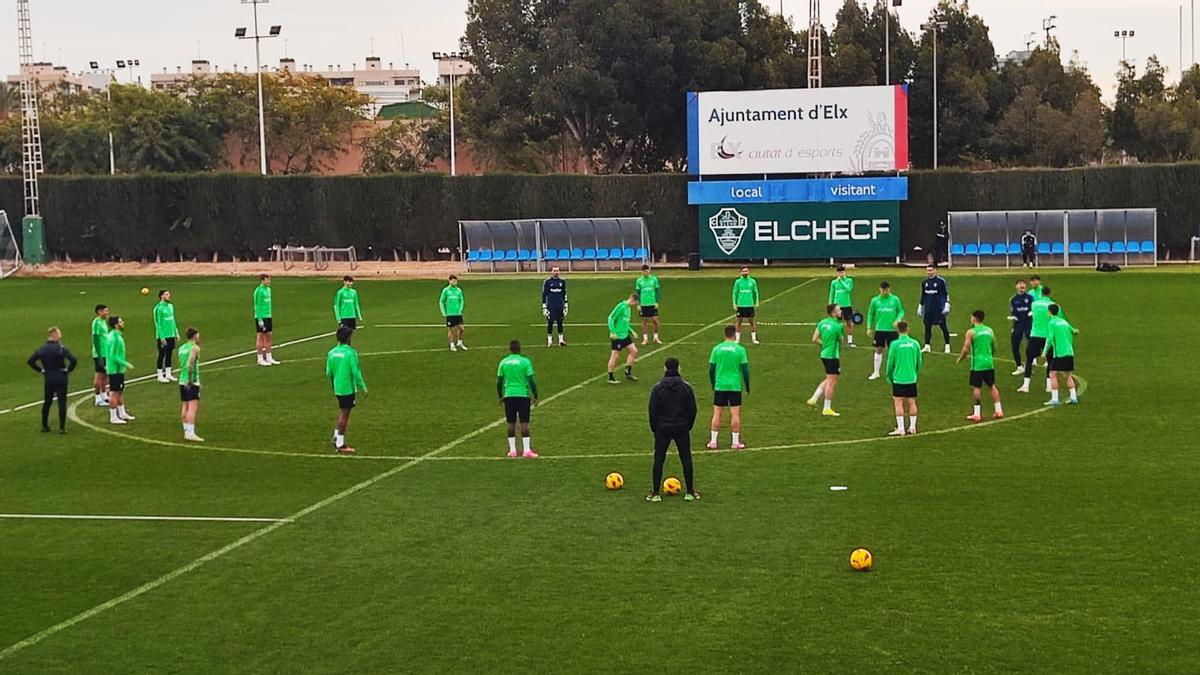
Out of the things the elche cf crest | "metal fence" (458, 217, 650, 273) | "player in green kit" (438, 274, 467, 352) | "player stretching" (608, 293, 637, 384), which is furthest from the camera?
"metal fence" (458, 217, 650, 273)

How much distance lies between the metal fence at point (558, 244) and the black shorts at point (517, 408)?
46059 millimetres

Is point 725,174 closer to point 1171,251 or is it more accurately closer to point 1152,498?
point 1171,251

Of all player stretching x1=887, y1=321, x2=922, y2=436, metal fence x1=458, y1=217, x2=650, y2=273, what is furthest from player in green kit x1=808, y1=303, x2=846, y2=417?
metal fence x1=458, y1=217, x2=650, y2=273

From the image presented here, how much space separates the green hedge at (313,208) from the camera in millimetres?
71688

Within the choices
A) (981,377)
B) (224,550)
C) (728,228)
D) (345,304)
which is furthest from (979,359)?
(728,228)

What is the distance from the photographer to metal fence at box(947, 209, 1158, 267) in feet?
211

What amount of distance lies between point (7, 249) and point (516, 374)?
5863 centimetres

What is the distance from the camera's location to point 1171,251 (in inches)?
2677

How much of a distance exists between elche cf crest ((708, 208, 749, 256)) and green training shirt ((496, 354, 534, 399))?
148 feet

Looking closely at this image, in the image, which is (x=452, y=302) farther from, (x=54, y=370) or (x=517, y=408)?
(x=517, y=408)

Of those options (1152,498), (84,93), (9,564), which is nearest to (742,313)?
(1152,498)

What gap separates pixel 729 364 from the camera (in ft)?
71.1

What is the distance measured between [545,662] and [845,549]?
15.4 ft

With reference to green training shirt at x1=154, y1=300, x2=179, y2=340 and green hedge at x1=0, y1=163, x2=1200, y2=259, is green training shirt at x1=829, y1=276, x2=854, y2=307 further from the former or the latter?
green hedge at x1=0, y1=163, x2=1200, y2=259
